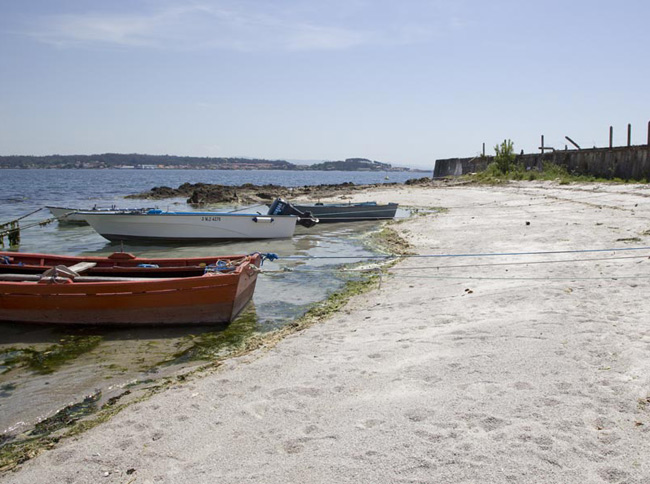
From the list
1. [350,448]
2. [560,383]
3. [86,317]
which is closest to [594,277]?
[560,383]

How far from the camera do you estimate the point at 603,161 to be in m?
29.0

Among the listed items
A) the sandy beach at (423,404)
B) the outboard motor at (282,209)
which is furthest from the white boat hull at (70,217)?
the sandy beach at (423,404)

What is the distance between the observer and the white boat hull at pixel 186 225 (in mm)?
17719

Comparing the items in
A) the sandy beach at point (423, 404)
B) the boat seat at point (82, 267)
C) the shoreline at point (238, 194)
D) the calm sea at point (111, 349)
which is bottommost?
the calm sea at point (111, 349)

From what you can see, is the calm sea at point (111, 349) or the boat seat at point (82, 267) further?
the boat seat at point (82, 267)

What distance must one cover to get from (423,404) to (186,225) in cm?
1447

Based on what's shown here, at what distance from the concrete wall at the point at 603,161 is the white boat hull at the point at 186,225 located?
57.7 ft

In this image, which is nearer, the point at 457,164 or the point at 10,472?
the point at 10,472

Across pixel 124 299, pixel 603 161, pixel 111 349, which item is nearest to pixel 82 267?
pixel 124 299

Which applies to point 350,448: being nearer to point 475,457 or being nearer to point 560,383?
point 475,457

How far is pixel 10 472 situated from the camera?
4.09 metres

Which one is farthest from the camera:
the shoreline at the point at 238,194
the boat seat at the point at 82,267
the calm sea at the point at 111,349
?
the shoreline at the point at 238,194

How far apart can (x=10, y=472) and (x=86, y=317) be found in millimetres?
4443

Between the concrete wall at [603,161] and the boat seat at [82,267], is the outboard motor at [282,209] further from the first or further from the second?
the concrete wall at [603,161]
